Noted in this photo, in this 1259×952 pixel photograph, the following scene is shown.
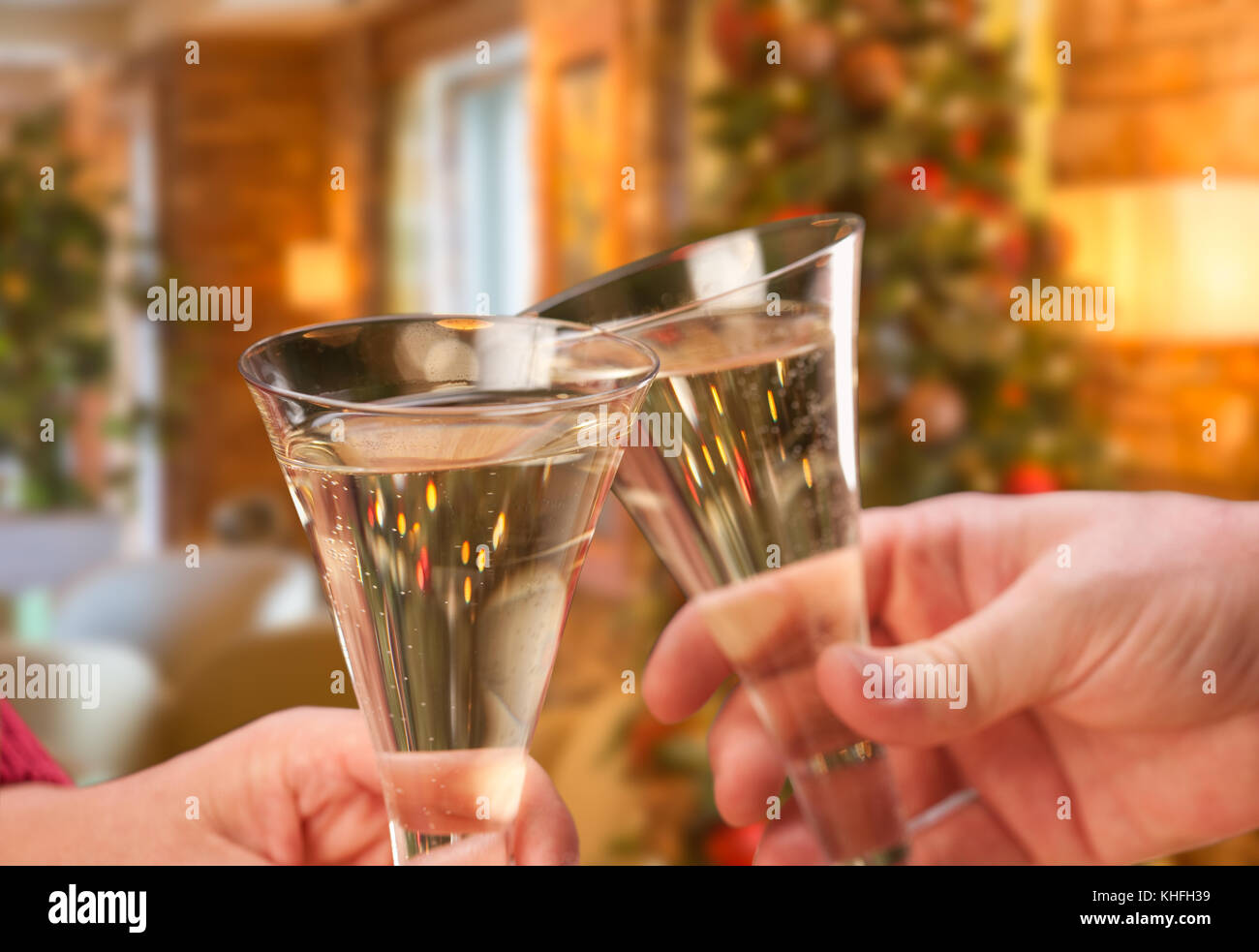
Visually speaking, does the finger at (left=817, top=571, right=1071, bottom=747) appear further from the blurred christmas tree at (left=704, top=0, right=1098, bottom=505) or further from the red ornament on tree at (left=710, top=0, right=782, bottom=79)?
the red ornament on tree at (left=710, top=0, right=782, bottom=79)

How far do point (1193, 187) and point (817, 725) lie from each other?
146 centimetres

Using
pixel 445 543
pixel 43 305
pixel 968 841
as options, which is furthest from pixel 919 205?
pixel 43 305

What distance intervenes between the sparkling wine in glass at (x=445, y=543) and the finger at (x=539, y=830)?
1.0 inches

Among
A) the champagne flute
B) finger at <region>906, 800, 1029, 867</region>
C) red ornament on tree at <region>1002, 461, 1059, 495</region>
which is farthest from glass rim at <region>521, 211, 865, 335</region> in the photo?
red ornament on tree at <region>1002, 461, 1059, 495</region>

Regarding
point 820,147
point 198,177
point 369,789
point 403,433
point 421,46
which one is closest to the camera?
point 403,433

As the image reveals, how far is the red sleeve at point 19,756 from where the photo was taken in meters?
0.42

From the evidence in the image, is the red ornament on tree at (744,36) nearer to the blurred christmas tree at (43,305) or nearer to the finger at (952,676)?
the finger at (952,676)

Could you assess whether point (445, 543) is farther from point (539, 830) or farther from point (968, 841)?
point (968, 841)

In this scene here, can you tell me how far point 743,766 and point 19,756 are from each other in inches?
10.1

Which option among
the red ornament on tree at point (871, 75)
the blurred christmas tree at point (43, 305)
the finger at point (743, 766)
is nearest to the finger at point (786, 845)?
the finger at point (743, 766)

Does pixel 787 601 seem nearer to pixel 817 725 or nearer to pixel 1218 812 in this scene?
pixel 817 725

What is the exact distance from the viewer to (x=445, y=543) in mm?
206

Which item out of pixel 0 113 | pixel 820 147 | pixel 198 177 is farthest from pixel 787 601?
pixel 0 113
